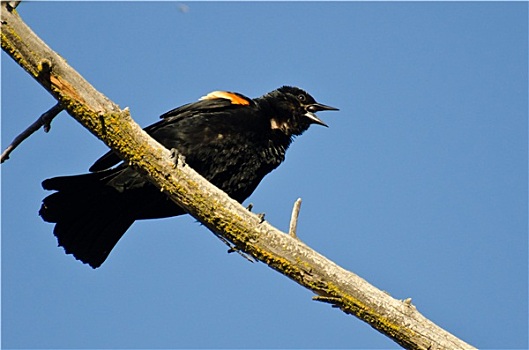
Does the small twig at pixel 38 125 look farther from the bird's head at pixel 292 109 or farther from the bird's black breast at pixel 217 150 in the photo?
the bird's head at pixel 292 109

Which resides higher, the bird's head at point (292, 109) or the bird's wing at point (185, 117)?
the bird's head at point (292, 109)

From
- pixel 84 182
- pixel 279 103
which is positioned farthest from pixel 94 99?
pixel 279 103

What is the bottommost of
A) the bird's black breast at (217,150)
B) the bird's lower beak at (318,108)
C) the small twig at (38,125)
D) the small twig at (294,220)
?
the small twig at (38,125)

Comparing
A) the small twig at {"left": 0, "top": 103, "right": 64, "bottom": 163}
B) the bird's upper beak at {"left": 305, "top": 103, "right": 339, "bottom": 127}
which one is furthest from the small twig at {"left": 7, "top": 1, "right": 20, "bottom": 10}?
the bird's upper beak at {"left": 305, "top": 103, "right": 339, "bottom": 127}

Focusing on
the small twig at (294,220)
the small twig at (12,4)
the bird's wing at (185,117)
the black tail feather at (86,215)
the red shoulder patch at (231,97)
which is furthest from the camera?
the red shoulder patch at (231,97)

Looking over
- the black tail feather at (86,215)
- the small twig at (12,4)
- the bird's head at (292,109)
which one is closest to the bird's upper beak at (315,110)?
the bird's head at (292,109)

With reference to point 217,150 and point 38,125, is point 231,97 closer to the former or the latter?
point 217,150

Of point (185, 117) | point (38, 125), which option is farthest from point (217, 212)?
point (185, 117)
